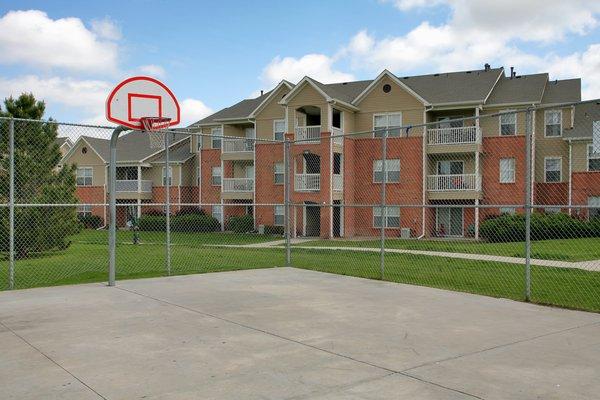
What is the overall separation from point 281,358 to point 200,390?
1.16 m

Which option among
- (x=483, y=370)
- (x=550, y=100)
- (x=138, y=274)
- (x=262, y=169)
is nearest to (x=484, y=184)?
(x=550, y=100)

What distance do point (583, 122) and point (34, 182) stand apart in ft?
82.2

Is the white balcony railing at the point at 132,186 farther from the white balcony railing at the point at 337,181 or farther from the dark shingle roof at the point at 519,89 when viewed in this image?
the dark shingle roof at the point at 519,89

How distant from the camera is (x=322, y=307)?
845cm

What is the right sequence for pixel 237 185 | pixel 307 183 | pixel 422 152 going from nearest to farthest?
pixel 422 152
pixel 307 183
pixel 237 185

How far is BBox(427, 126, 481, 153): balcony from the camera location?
90.4ft

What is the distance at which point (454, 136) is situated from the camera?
2828 cm

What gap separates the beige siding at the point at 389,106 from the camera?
2909cm

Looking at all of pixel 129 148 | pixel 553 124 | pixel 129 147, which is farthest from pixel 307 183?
pixel 129 147

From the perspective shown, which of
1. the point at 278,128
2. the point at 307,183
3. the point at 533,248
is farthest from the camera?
the point at 278,128

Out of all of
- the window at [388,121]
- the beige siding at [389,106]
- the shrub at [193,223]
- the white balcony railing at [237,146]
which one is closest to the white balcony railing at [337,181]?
the window at [388,121]

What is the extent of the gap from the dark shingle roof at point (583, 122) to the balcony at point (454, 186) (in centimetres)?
494

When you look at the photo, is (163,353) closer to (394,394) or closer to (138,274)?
(394,394)

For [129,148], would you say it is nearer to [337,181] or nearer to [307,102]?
[307,102]
